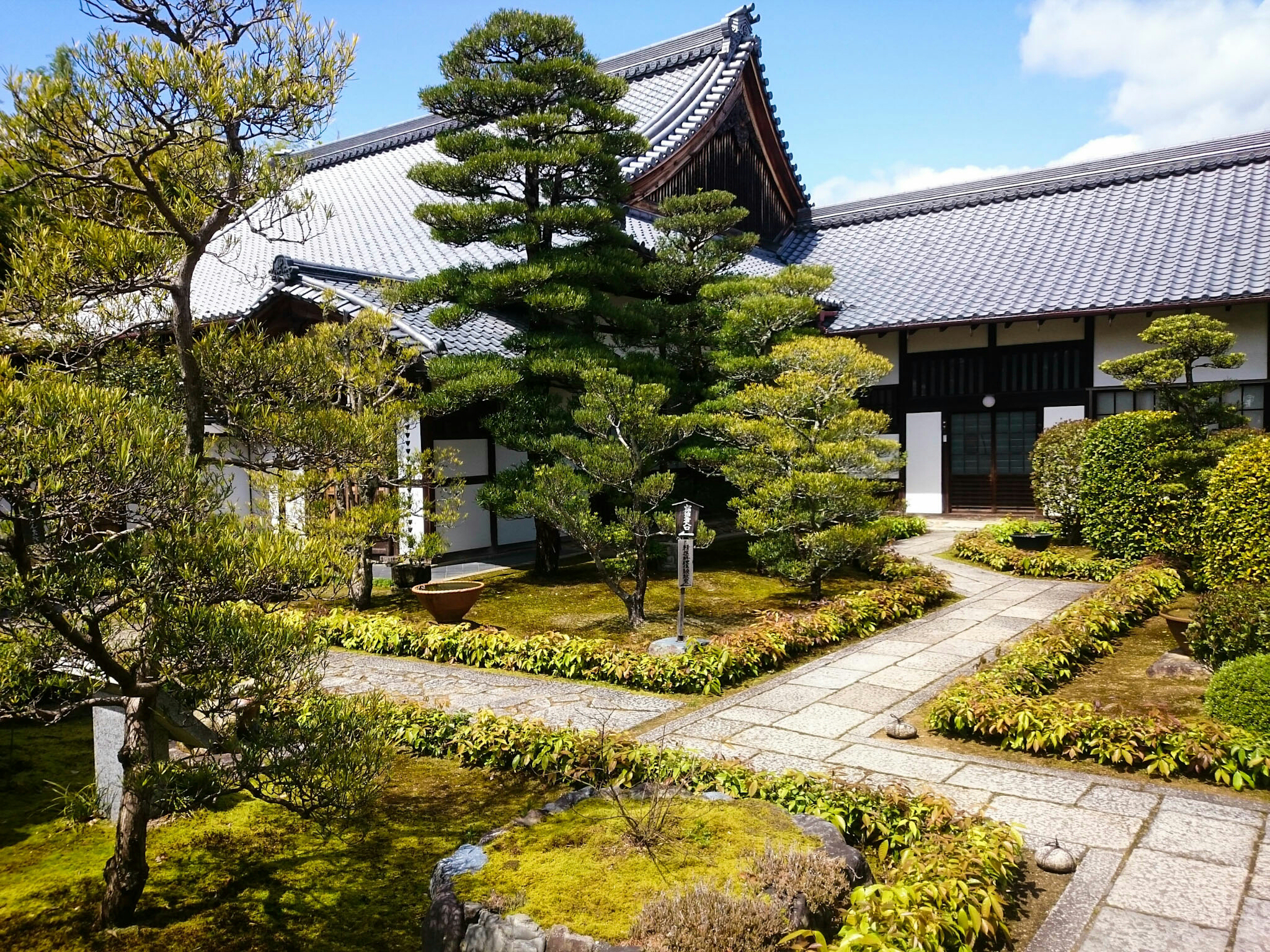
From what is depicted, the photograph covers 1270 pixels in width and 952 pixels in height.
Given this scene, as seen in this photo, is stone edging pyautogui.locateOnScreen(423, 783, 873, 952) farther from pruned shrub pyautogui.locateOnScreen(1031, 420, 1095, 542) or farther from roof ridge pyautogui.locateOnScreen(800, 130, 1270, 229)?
roof ridge pyautogui.locateOnScreen(800, 130, 1270, 229)

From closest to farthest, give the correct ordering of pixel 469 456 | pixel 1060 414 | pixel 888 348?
pixel 469 456
pixel 1060 414
pixel 888 348

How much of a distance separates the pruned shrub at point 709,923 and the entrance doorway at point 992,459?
14.6m

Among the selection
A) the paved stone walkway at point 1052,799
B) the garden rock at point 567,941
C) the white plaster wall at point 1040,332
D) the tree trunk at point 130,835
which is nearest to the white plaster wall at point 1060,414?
the white plaster wall at point 1040,332

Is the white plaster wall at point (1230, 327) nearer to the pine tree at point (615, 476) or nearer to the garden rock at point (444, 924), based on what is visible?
the pine tree at point (615, 476)

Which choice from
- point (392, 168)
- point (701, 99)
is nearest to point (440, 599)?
point (701, 99)

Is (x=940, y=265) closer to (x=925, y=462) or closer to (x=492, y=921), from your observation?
(x=925, y=462)

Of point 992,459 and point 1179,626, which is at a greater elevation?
point 992,459

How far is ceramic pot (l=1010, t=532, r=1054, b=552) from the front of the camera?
13.6m

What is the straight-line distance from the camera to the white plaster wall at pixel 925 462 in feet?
56.6

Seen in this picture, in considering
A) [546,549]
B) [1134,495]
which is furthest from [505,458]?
[1134,495]

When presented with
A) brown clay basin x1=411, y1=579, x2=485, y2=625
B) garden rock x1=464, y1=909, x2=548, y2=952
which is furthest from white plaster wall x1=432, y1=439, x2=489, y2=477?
garden rock x1=464, y1=909, x2=548, y2=952

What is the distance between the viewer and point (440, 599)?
31.1 ft

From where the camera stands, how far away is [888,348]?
58.1 feet

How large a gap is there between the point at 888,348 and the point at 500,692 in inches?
497
